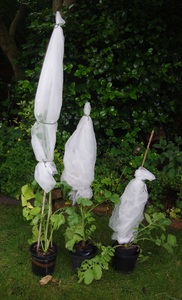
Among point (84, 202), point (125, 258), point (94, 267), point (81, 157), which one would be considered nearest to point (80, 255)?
point (94, 267)

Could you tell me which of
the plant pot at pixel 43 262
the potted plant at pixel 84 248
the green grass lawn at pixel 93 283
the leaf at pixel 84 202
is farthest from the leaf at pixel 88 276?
the leaf at pixel 84 202

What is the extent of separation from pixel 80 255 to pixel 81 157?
0.89 metres

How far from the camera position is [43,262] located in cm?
363

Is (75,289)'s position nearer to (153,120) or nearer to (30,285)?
(30,285)

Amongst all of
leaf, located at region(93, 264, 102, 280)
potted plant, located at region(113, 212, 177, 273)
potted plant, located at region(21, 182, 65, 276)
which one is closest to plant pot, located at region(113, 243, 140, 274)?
potted plant, located at region(113, 212, 177, 273)

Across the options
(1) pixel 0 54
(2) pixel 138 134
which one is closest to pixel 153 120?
(2) pixel 138 134

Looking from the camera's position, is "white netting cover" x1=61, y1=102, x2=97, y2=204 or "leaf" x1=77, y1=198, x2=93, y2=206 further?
"white netting cover" x1=61, y1=102, x2=97, y2=204

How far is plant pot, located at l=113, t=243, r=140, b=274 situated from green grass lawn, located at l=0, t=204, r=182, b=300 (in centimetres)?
7

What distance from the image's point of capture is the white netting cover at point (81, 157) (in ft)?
11.8

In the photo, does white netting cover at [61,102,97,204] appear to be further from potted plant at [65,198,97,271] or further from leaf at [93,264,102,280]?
leaf at [93,264,102,280]

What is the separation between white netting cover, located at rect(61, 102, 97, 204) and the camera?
360 centimetres

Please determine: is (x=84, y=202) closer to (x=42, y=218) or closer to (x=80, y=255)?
(x=42, y=218)

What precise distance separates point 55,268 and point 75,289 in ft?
1.15

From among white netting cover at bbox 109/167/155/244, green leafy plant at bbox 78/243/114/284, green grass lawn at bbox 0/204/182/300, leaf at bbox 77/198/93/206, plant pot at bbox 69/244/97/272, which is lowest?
green grass lawn at bbox 0/204/182/300
